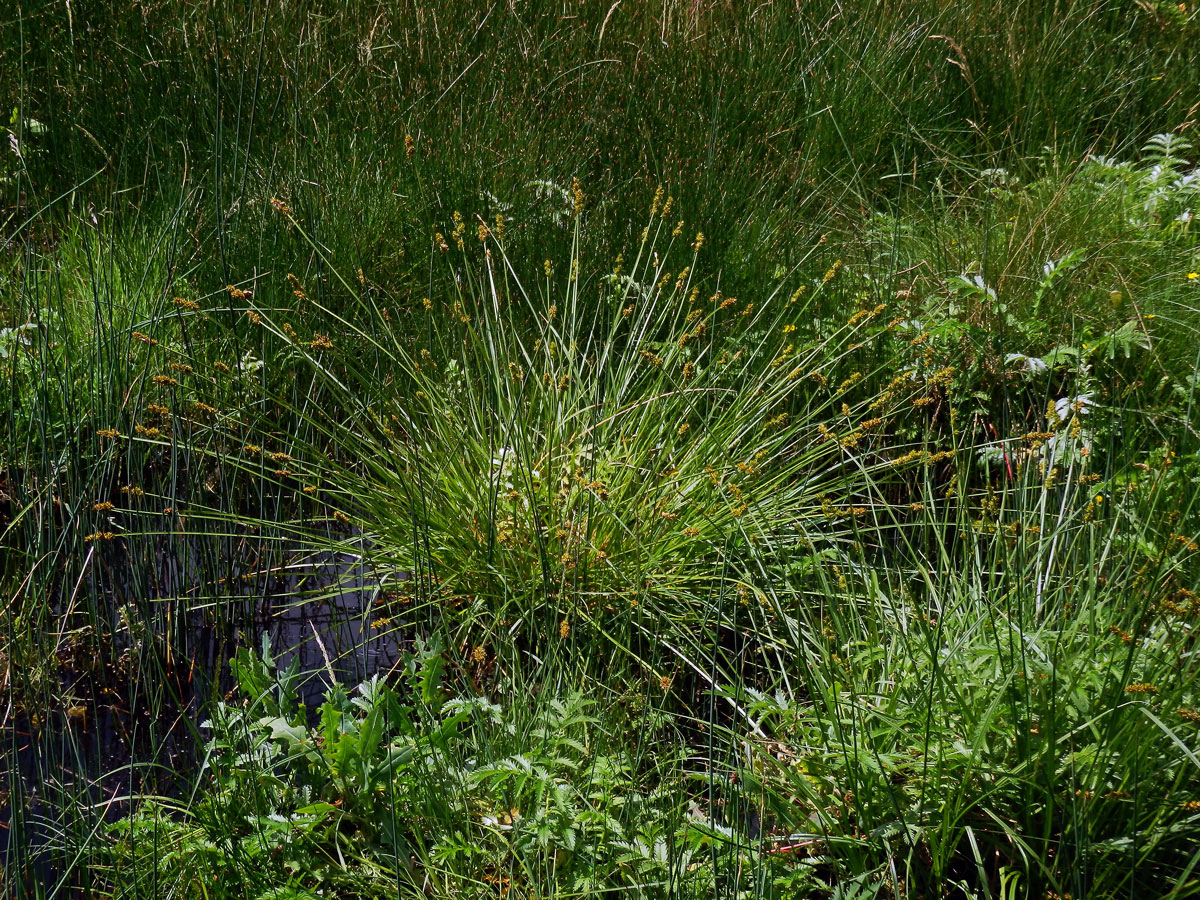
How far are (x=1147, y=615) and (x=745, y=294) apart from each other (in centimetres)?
174

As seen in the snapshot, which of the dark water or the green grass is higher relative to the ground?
the green grass

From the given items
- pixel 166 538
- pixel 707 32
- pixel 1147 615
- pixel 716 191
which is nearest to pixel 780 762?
pixel 1147 615

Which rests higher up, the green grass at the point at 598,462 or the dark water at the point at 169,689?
the green grass at the point at 598,462

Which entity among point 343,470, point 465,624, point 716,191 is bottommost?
point 465,624

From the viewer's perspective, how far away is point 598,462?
89.4 inches

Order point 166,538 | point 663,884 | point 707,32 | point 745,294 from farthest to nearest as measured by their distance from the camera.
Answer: point 707,32
point 745,294
point 166,538
point 663,884

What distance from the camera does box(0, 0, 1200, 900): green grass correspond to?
5.18 feet

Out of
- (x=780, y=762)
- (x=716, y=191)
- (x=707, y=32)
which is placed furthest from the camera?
(x=707, y=32)

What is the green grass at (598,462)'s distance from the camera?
158 cm

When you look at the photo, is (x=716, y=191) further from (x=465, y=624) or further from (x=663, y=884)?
(x=663, y=884)

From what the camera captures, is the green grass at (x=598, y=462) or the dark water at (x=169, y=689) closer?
the green grass at (x=598, y=462)

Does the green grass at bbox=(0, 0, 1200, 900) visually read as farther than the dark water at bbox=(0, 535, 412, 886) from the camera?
No

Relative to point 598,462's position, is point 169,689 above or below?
below

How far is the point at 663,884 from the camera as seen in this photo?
150cm
